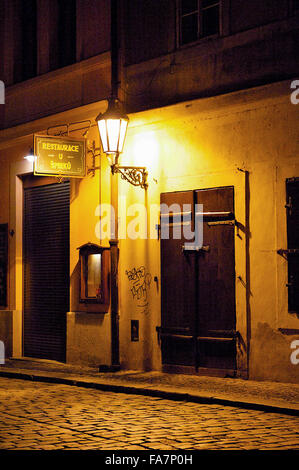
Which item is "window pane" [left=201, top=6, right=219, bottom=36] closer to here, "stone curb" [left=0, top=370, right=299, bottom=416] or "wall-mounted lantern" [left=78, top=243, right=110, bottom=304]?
"wall-mounted lantern" [left=78, top=243, right=110, bottom=304]

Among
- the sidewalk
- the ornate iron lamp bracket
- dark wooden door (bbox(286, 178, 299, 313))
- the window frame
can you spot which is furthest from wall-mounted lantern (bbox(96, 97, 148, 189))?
the sidewalk

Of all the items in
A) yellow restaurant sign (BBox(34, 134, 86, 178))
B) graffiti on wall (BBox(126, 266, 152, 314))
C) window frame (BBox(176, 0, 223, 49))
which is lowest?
graffiti on wall (BBox(126, 266, 152, 314))

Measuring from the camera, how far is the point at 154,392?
1032cm

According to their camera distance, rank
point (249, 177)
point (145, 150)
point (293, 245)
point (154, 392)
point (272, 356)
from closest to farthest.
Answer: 1. point (154, 392)
2. point (293, 245)
3. point (272, 356)
4. point (249, 177)
5. point (145, 150)

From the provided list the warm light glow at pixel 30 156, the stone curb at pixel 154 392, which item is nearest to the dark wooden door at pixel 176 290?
the stone curb at pixel 154 392

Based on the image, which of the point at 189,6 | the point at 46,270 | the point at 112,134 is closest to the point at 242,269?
the point at 112,134

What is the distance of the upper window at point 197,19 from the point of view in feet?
40.4

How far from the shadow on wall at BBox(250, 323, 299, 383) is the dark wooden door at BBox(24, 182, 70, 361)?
15.2 feet

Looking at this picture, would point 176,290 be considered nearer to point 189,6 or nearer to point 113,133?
point 113,133

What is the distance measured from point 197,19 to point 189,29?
0.23 metres

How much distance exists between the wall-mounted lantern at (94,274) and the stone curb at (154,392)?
6.10 feet

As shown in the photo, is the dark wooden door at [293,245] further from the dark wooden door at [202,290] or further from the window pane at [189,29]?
the window pane at [189,29]

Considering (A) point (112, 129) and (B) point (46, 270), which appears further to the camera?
(B) point (46, 270)

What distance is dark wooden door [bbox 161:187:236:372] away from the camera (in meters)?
11.7
